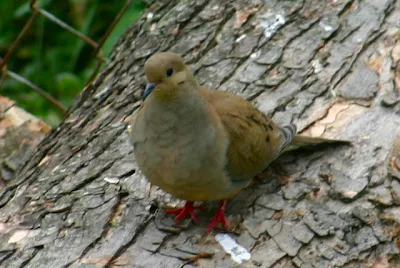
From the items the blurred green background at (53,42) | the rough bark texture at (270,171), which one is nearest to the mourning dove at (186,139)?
the rough bark texture at (270,171)

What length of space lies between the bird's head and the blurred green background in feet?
8.07

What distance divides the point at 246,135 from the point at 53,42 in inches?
118

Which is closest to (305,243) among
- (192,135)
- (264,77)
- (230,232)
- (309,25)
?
(230,232)

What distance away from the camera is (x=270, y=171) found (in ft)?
11.3

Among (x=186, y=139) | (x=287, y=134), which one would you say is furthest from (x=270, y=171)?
(x=186, y=139)

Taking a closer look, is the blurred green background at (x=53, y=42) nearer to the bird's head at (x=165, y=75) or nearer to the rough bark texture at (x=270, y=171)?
the rough bark texture at (x=270, y=171)

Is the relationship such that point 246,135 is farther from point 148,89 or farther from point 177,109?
point 148,89

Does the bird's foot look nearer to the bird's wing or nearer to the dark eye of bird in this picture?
the bird's wing

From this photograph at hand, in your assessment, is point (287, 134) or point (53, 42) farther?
point (53, 42)

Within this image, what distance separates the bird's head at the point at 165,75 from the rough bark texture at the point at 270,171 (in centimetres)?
46

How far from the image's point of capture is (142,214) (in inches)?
125

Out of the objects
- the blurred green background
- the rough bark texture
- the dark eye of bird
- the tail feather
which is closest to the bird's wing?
the tail feather

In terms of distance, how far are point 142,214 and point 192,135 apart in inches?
13.6

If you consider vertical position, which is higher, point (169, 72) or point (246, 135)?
point (169, 72)
